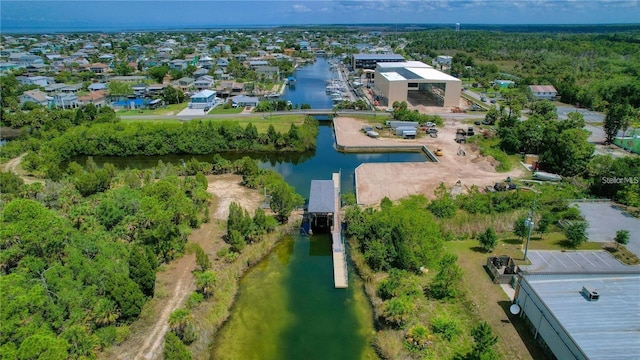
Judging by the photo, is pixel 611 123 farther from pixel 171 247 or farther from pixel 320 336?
pixel 171 247

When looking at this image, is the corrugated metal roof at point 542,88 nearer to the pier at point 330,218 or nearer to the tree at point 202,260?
the pier at point 330,218

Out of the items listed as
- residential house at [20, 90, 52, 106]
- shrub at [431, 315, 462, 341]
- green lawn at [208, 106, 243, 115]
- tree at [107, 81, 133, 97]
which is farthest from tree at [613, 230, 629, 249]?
residential house at [20, 90, 52, 106]

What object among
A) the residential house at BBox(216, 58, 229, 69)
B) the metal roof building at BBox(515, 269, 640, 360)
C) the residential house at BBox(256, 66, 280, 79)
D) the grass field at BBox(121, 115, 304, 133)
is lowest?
the metal roof building at BBox(515, 269, 640, 360)

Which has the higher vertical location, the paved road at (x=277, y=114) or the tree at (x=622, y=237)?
the paved road at (x=277, y=114)

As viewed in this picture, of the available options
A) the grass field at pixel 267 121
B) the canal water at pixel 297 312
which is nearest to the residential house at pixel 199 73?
the grass field at pixel 267 121

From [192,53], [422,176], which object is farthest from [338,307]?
[192,53]

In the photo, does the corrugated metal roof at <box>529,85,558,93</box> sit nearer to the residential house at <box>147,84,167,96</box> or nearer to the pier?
the pier

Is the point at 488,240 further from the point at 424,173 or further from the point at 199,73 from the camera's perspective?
the point at 199,73
